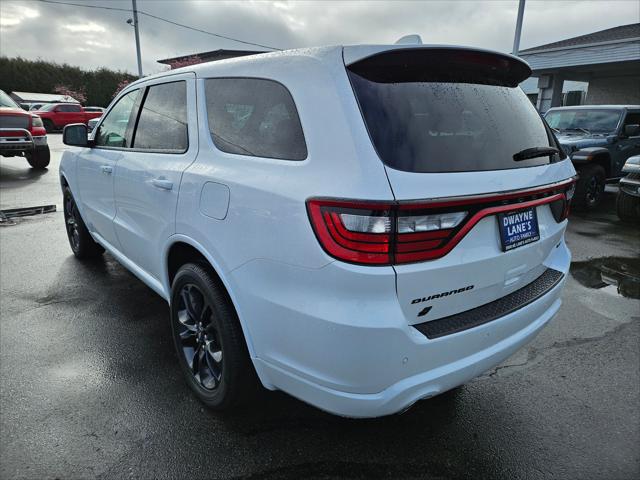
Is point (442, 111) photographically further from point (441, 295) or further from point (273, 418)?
point (273, 418)

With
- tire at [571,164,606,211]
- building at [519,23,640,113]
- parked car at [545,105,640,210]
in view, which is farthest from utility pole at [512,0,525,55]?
tire at [571,164,606,211]

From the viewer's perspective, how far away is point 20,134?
1019cm

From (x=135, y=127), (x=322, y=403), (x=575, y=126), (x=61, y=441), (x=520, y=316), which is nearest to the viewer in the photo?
(x=322, y=403)

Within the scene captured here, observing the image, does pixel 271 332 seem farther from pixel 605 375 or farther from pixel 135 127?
pixel 605 375

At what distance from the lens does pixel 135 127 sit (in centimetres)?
316

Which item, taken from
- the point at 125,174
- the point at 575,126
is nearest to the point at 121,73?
the point at 575,126

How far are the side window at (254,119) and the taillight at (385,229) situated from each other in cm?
33

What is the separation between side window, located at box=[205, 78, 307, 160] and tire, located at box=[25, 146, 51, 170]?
35.0 feet

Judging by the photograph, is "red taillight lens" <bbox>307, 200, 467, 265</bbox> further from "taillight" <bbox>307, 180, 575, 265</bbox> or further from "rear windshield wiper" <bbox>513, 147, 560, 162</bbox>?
"rear windshield wiper" <bbox>513, 147, 560, 162</bbox>

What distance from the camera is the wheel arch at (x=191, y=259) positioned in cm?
200

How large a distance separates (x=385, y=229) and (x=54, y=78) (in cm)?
4376

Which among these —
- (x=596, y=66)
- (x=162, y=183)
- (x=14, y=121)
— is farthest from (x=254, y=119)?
(x=596, y=66)

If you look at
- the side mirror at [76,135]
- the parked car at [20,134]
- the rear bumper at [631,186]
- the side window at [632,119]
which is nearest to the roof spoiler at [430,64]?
the side mirror at [76,135]

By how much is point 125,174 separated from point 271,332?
1849 mm
